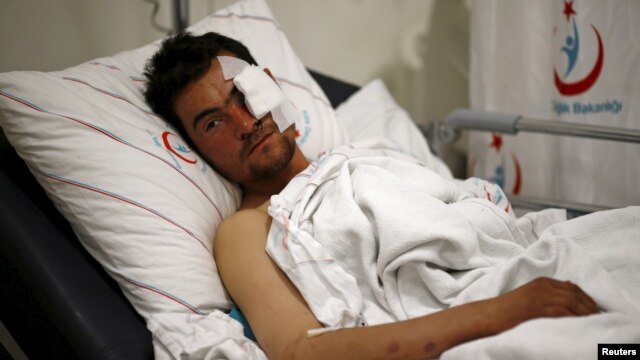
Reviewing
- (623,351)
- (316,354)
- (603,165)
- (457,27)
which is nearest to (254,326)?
(316,354)

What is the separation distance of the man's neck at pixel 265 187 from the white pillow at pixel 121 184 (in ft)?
0.33

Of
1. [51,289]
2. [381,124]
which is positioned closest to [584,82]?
[381,124]

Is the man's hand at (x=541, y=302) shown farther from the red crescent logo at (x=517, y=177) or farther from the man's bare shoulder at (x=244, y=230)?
the red crescent logo at (x=517, y=177)

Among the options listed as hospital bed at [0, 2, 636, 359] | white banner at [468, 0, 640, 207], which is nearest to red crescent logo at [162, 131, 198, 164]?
hospital bed at [0, 2, 636, 359]

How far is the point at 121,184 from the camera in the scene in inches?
42.3

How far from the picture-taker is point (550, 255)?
91cm

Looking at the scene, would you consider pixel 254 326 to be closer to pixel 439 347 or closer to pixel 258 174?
pixel 439 347

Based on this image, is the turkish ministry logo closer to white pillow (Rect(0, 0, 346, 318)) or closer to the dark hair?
the dark hair

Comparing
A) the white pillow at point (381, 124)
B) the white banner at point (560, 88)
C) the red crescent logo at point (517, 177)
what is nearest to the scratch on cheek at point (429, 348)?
the white pillow at point (381, 124)

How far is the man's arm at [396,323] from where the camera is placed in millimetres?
804

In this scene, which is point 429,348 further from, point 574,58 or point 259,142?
point 574,58

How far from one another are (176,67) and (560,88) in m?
1.16

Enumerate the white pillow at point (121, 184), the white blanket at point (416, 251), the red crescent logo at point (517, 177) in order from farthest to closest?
1. the red crescent logo at point (517, 177)
2. the white pillow at point (121, 184)
3. the white blanket at point (416, 251)

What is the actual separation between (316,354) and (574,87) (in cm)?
124
